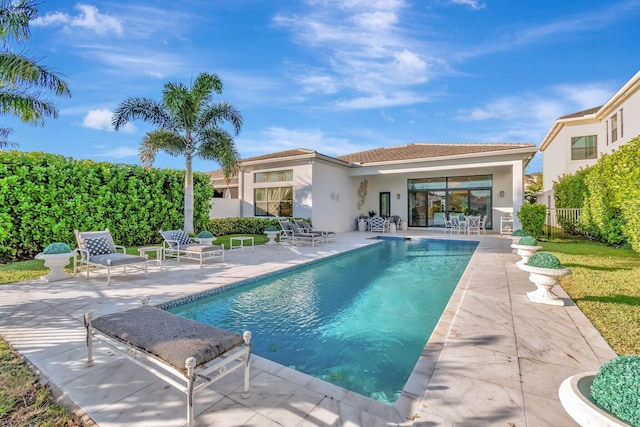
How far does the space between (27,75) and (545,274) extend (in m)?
12.7

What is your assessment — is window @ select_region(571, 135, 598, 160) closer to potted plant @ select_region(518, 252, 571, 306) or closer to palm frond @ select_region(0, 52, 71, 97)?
potted plant @ select_region(518, 252, 571, 306)

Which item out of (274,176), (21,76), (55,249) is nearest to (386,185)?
(274,176)

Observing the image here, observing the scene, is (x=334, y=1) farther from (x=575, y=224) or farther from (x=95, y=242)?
(x=575, y=224)

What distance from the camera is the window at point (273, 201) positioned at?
648 inches

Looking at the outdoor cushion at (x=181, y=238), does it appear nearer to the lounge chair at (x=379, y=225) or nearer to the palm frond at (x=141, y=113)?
the palm frond at (x=141, y=113)

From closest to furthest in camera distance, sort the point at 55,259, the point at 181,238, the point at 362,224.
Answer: the point at 55,259 < the point at 181,238 < the point at 362,224

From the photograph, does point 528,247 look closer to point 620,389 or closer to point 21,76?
point 620,389

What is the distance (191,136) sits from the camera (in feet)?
35.8

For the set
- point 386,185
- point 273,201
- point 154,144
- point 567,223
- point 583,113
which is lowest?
point 567,223

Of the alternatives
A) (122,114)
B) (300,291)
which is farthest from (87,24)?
(300,291)

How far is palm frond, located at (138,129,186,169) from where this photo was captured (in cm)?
1028

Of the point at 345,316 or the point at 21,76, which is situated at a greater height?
the point at 21,76

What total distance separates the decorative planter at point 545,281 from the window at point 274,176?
42.0ft

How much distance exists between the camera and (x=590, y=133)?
60.0 feet
